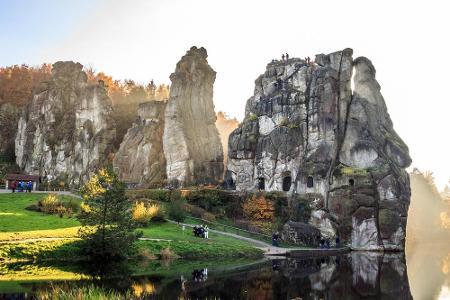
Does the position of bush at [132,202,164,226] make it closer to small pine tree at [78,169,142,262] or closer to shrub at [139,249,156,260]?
shrub at [139,249,156,260]

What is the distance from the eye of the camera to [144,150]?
80625mm

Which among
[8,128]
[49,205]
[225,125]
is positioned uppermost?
[225,125]

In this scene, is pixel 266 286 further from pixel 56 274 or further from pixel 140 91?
pixel 140 91

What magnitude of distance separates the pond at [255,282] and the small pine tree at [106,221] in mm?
2700

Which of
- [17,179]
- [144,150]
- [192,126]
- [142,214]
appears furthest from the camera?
[144,150]

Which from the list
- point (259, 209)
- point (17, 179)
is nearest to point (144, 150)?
point (17, 179)

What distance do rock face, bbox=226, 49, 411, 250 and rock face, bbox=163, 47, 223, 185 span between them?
7629 mm

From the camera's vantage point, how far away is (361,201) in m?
55.7

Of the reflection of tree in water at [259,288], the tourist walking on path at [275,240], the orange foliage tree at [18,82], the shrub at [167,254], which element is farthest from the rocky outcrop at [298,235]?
the orange foliage tree at [18,82]

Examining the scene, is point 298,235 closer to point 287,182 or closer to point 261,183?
point 287,182

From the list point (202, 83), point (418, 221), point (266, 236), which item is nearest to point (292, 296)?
point (266, 236)

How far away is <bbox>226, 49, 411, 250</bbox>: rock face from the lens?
2190 inches

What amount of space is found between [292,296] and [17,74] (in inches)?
4214

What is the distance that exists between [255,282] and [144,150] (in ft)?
185
